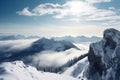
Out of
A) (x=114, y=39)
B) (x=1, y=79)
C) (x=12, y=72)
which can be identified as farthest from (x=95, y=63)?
(x=1, y=79)

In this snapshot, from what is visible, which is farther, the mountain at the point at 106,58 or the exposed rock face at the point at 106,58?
the mountain at the point at 106,58

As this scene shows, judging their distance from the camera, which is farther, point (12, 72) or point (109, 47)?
point (109, 47)

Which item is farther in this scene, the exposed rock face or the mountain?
the mountain

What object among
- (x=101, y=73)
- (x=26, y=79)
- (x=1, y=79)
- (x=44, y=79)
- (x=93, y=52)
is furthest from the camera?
(x=93, y=52)

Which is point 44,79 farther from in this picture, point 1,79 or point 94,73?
point 94,73

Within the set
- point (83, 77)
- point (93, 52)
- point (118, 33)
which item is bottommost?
point (83, 77)

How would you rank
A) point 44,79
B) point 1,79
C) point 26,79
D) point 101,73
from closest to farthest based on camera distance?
point 1,79, point 26,79, point 44,79, point 101,73
